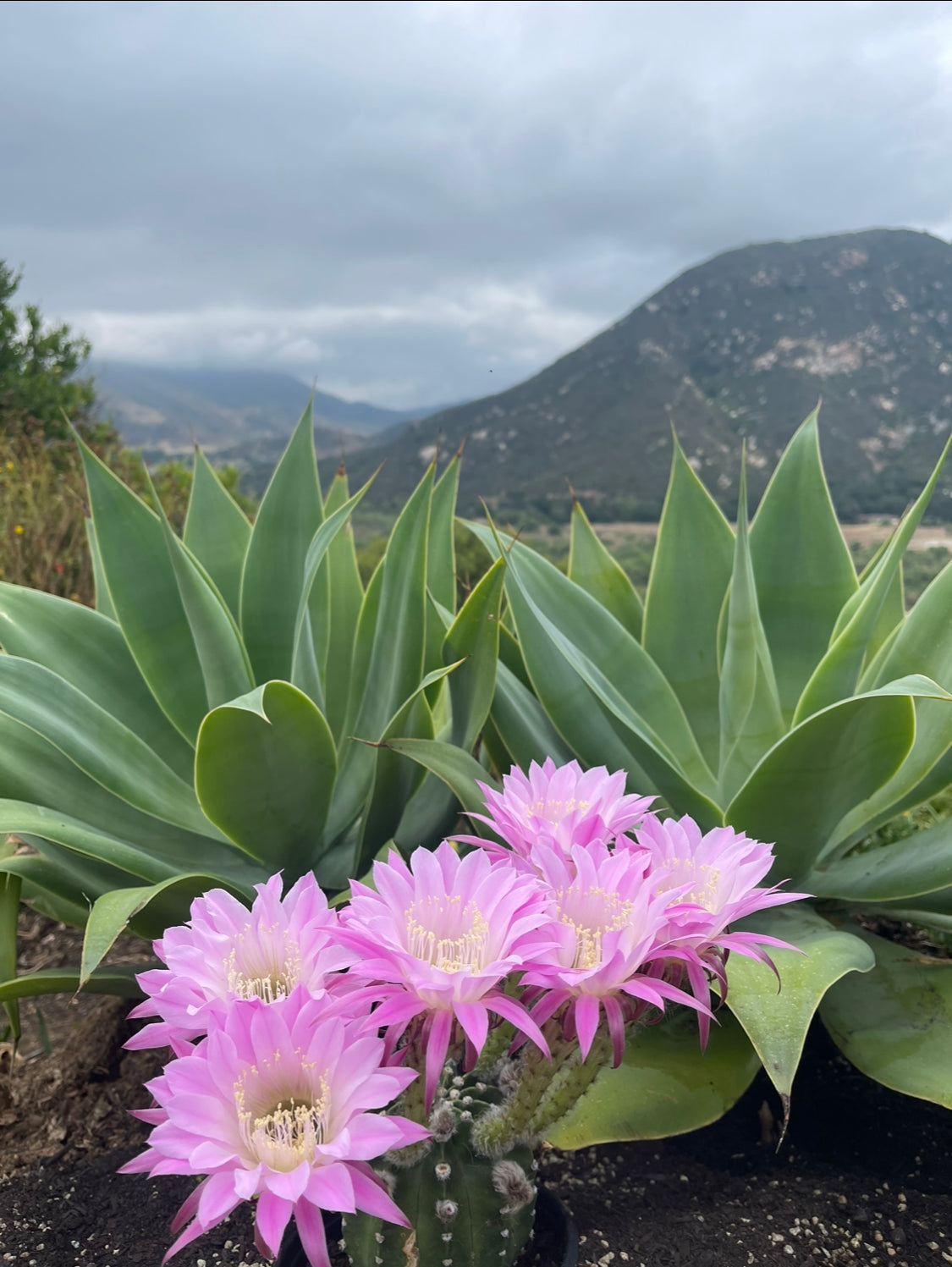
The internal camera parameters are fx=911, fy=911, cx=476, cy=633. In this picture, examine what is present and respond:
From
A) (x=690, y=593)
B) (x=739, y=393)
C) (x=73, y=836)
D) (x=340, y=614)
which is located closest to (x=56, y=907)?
(x=73, y=836)

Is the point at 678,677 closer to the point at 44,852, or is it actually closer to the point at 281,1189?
the point at 44,852

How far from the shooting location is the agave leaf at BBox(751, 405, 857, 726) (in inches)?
77.7

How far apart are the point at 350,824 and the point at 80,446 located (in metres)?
0.87

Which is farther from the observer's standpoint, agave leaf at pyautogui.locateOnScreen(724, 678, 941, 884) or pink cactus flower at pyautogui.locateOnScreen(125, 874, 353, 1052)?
agave leaf at pyautogui.locateOnScreen(724, 678, 941, 884)

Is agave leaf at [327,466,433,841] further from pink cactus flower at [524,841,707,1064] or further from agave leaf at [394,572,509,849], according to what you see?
pink cactus flower at [524,841,707,1064]

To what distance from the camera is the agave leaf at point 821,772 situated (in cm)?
131

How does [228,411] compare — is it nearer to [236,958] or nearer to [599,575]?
[599,575]

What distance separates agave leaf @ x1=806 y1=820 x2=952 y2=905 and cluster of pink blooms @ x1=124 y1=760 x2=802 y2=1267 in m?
0.68

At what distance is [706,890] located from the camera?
84 centimetres

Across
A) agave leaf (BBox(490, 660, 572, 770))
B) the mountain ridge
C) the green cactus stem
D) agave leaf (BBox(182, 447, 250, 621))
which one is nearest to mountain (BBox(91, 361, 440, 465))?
the mountain ridge

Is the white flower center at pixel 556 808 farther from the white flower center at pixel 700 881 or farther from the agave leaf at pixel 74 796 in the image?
the agave leaf at pixel 74 796

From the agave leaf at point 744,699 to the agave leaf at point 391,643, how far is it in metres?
0.54

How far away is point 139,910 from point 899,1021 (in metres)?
1.12

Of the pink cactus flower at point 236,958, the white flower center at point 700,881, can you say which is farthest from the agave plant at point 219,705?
the white flower center at point 700,881
